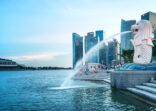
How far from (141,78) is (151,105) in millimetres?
6854

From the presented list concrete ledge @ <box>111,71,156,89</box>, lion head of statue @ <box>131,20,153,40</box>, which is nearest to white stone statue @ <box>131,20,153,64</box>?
lion head of statue @ <box>131,20,153,40</box>

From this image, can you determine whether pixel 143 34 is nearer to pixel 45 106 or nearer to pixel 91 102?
pixel 91 102

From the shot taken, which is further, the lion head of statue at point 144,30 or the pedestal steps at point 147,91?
the lion head of statue at point 144,30

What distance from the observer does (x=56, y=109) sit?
14633mm

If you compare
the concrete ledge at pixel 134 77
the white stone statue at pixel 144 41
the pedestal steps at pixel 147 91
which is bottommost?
the pedestal steps at pixel 147 91

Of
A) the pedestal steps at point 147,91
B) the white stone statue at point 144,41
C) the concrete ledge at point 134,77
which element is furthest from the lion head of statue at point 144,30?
the pedestal steps at point 147,91

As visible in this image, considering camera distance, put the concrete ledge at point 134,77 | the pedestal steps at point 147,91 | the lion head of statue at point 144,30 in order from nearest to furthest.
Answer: the pedestal steps at point 147,91 → the concrete ledge at point 134,77 → the lion head of statue at point 144,30

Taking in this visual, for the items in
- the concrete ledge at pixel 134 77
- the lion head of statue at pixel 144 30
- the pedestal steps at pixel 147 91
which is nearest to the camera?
the pedestal steps at pixel 147 91

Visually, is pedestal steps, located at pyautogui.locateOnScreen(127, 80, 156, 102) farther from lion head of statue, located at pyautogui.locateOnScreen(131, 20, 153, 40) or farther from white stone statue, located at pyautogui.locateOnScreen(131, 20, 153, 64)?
lion head of statue, located at pyautogui.locateOnScreen(131, 20, 153, 40)

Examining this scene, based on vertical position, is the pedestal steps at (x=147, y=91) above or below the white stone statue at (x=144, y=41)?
below

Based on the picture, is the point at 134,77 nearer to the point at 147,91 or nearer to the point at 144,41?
the point at 147,91

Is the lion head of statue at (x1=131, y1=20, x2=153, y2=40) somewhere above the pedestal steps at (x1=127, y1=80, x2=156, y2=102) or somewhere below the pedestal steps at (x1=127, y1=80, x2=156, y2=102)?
above

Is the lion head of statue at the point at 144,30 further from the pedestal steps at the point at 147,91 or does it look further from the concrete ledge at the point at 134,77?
the pedestal steps at the point at 147,91

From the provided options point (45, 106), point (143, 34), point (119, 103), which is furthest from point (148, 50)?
point (45, 106)
